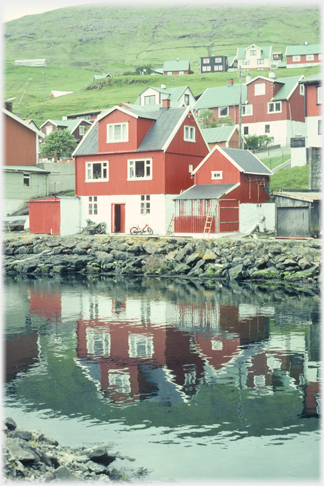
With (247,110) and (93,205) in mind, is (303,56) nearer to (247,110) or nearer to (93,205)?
(247,110)

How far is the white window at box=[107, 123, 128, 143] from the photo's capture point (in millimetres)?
47156

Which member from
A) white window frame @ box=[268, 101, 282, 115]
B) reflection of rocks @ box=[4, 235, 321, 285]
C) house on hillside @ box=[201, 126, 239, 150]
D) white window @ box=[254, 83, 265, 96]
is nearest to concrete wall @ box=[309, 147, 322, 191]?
reflection of rocks @ box=[4, 235, 321, 285]

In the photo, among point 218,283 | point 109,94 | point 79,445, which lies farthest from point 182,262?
point 109,94

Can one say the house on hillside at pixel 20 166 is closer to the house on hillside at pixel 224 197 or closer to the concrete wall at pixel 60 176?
the concrete wall at pixel 60 176

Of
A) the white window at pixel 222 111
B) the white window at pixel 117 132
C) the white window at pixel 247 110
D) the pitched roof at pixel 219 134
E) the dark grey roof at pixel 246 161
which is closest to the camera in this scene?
the dark grey roof at pixel 246 161

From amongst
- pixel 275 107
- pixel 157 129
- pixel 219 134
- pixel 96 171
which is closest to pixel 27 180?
pixel 96 171

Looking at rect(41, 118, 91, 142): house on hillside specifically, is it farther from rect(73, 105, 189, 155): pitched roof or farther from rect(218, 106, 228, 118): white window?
rect(73, 105, 189, 155): pitched roof

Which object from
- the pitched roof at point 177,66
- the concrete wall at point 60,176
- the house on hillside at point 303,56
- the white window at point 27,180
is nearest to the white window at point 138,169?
the concrete wall at point 60,176

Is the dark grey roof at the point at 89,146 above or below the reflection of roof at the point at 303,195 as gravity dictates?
above

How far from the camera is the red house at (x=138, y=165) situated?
45.6 meters

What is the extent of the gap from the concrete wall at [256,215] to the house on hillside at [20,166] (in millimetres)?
23697

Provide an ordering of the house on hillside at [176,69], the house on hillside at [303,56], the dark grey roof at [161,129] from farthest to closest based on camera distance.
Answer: the house on hillside at [176,69], the house on hillside at [303,56], the dark grey roof at [161,129]

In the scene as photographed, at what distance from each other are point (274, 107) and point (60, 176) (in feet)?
106

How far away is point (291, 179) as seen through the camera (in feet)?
165
